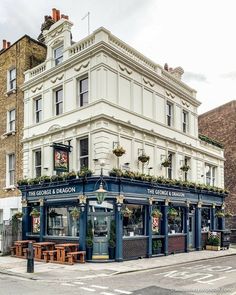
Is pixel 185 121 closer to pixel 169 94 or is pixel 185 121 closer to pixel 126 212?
pixel 169 94

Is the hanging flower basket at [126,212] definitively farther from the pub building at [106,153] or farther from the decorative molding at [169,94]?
the decorative molding at [169,94]

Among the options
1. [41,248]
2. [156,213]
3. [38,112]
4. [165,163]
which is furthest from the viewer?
[38,112]

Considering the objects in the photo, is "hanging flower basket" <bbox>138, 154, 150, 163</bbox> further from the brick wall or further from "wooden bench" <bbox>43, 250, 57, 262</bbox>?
the brick wall

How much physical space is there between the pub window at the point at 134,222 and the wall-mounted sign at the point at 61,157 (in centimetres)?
385

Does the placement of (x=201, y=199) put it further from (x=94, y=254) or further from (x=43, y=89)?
(x=43, y=89)

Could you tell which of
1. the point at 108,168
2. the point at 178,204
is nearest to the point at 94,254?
the point at 108,168

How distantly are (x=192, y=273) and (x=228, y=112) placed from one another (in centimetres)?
2363

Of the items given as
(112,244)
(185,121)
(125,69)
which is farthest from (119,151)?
(185,121)

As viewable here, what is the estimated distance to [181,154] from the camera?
87.7 feet

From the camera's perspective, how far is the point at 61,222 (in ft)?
71.7

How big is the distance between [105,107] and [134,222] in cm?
617

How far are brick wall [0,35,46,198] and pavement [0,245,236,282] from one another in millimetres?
6804

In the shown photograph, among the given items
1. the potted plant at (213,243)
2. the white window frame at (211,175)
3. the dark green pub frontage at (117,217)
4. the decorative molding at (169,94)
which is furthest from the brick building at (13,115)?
the white window frame at (211,175)

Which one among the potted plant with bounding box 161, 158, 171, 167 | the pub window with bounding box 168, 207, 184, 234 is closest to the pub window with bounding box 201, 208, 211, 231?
the pub window with bounding box 168, 207, 184, 234
